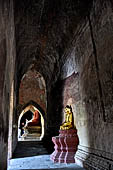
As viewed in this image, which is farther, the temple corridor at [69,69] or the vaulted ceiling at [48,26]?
the vaulted ceiling at [48,26]

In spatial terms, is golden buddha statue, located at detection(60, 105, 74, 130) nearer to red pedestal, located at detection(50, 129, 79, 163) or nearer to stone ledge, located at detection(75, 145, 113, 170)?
red pedestal, located at detection(50, 129, 79, 163)

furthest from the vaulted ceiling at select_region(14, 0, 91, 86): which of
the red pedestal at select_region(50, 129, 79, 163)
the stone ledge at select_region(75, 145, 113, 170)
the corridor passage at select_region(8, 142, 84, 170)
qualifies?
the corridor passage at select_region(8, 142, 84, 170)

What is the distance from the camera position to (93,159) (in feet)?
18.1

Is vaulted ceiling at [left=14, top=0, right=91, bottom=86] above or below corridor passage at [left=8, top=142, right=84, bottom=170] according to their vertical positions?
above

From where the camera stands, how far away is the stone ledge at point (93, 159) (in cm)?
466

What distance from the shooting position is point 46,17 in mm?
7617

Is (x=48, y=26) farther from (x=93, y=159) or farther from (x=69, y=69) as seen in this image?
(x=93, y=159)

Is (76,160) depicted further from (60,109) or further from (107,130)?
(60,109)

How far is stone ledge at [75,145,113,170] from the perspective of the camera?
4656 millimetres

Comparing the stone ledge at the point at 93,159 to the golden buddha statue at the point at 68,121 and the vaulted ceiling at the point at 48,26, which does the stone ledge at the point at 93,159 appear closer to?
the golden buddha statue at the point at 68,121

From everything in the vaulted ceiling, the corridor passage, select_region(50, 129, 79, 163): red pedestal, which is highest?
the vaulted ceiling

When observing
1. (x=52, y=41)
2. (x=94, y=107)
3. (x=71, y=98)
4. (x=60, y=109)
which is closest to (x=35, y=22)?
(x=52, y=41)

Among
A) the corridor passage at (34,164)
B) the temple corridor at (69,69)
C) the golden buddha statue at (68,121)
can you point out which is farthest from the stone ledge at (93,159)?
the golden buddha statue at (68,121)

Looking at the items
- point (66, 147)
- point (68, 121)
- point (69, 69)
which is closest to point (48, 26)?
point (69, 69)
